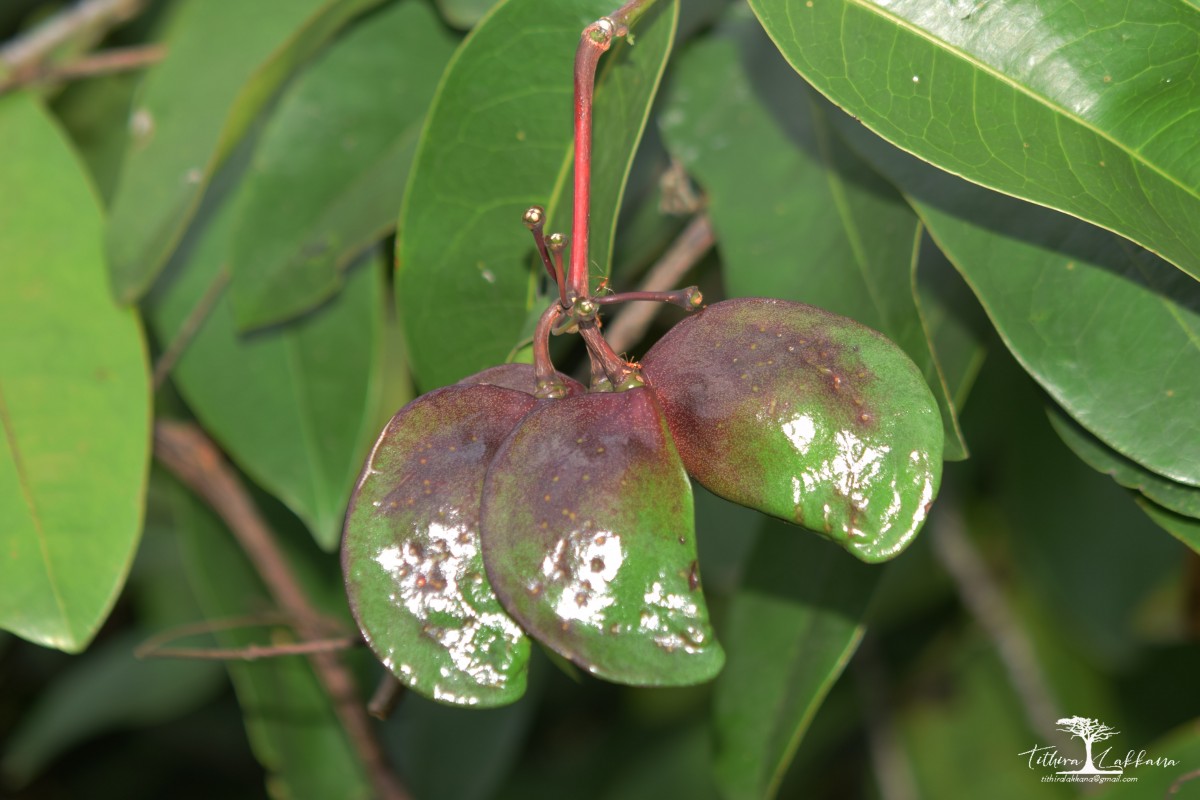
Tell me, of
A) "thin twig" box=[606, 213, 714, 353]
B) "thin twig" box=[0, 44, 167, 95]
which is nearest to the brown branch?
"thin twig" box=[0, 44, 167, 95]

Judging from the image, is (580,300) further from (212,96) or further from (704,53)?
(212,96)

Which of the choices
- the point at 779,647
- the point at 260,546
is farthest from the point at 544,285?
the point at 260,546

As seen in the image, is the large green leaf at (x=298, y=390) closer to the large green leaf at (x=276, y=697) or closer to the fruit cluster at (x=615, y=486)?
the large green leaf at (x=276, y=697)

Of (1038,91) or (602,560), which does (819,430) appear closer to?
(602,560)

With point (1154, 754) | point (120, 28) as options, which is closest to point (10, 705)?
point (120, 28)

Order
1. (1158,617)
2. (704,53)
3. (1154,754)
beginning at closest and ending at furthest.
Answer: (1154,754) → (704,53) → (1158,617)
